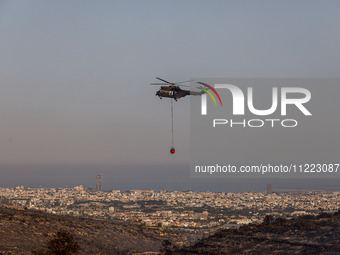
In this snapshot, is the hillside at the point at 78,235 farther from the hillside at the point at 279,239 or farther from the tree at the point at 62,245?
the hillside at the point at 279,239

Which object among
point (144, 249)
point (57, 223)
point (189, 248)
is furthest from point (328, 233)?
point (57, 223)

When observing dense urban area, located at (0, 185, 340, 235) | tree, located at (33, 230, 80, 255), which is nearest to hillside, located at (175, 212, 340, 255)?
tree, located at (33, 230, 80, 255)

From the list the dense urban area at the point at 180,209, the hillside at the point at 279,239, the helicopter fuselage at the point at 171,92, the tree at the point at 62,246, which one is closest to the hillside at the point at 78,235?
the tree at the point at 62,246

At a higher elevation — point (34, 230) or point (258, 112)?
point (258, 112)

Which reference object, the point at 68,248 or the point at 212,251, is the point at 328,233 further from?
the point at 68,248

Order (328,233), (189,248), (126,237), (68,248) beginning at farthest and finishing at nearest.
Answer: (126,237) < (189,248) < (328,233) < (68,248)

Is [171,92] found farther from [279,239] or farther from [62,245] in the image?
[62,245]
